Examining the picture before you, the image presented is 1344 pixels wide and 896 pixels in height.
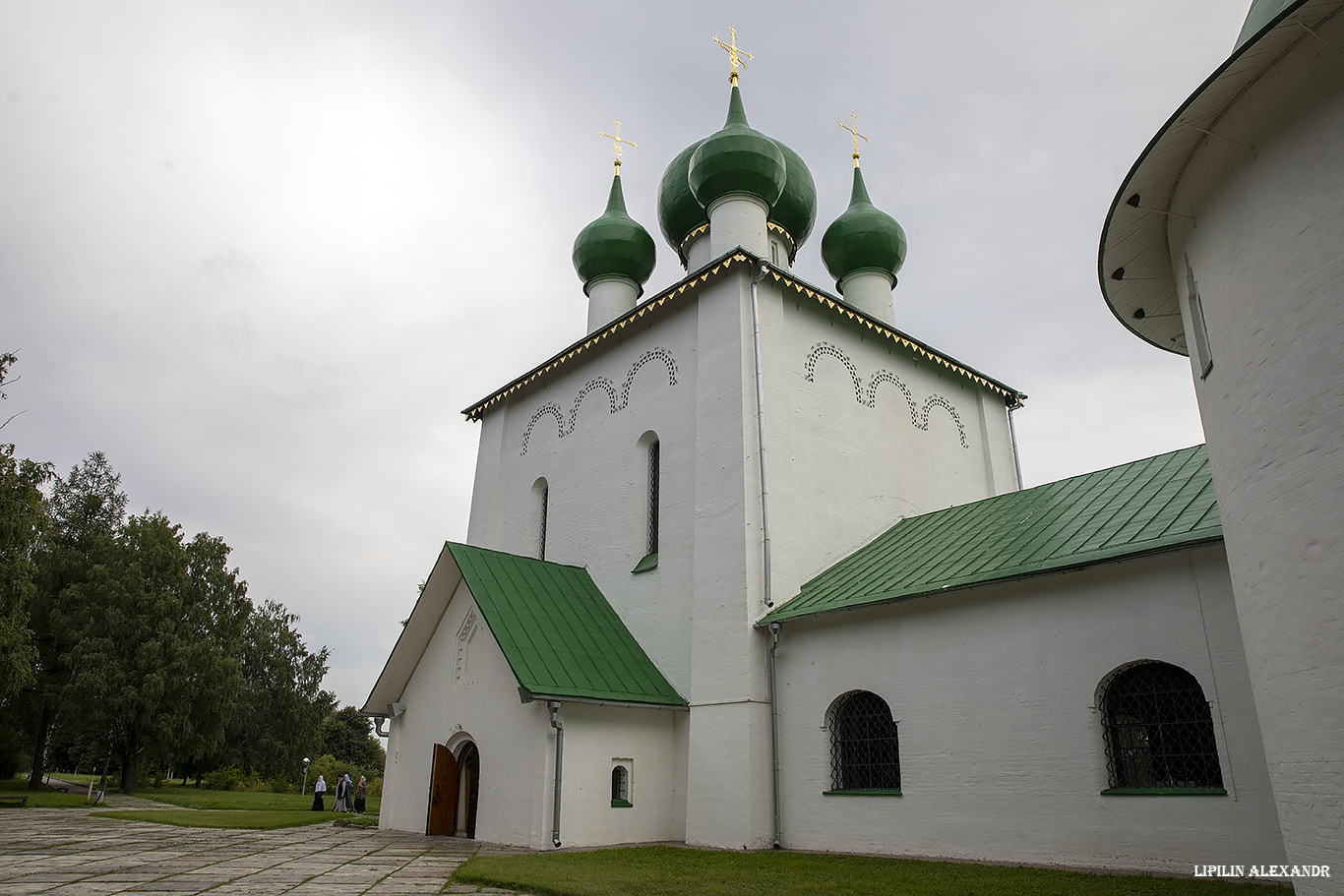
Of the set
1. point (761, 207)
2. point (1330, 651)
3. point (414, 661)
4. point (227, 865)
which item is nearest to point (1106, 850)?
point (1330, 651)

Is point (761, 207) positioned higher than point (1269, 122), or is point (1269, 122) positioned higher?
point (761, 207)

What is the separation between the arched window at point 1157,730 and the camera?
716 centimetres

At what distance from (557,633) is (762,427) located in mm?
3991

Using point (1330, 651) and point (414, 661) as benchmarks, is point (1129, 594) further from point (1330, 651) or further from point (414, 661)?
point (414, 661)

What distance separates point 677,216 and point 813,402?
5321mm

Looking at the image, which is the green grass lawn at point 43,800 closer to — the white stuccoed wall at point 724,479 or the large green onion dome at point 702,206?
the white stuccoed wall at point 724,479

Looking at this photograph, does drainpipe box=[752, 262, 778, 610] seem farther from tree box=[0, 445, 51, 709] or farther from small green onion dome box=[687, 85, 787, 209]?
tree box=[0, 445, 51, 709]

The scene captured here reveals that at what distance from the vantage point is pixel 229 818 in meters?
14.3

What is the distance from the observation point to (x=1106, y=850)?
24.2 feet

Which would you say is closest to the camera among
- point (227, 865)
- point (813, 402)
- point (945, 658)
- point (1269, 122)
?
point (1269, 122)

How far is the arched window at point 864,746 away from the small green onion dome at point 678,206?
9397 mm

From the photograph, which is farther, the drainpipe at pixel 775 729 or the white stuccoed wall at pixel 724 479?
the white stuccoed wall at pixel 724 479

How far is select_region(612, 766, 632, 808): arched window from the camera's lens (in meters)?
10.7

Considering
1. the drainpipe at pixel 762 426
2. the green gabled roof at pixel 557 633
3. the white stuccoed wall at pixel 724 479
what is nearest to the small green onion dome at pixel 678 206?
the white stuccoed wall at pixel 724 479
